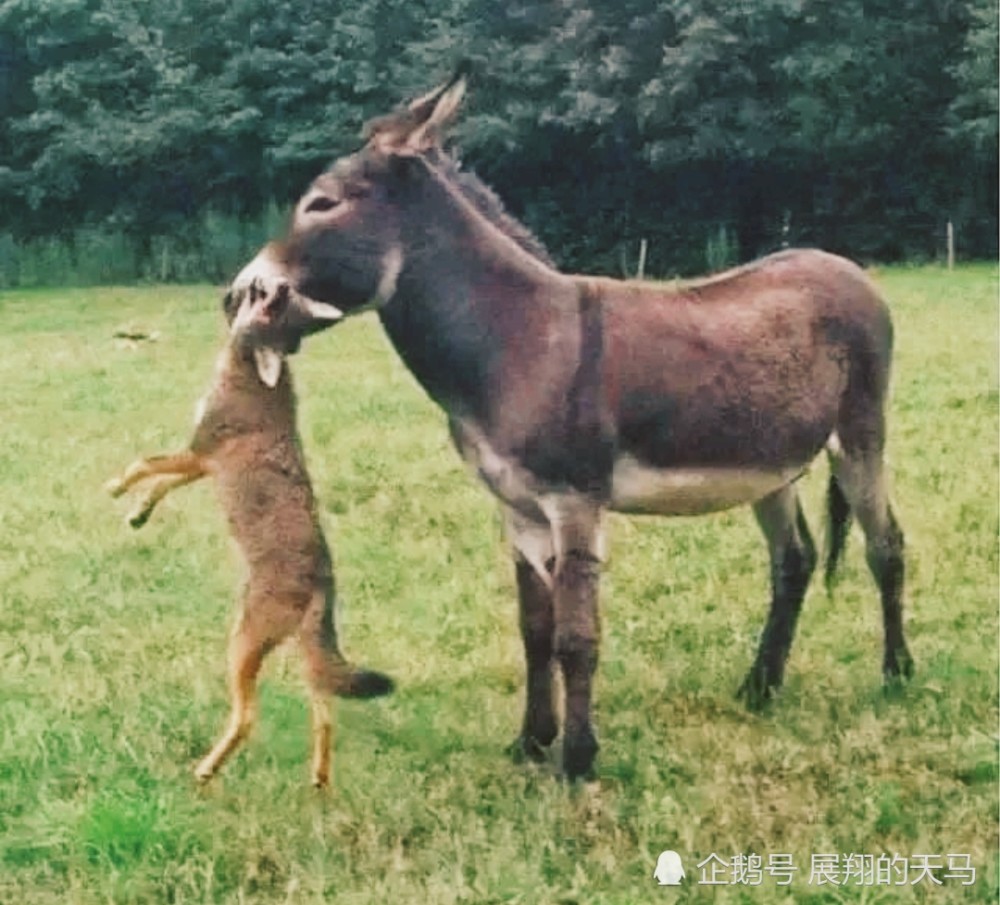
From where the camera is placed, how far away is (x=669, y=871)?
3.73 meters

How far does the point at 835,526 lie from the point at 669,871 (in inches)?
68.7

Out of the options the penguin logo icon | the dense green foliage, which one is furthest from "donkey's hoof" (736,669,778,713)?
the dense green foliage

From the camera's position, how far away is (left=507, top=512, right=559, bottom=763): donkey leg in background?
14.2 ft

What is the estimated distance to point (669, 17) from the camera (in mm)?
12656

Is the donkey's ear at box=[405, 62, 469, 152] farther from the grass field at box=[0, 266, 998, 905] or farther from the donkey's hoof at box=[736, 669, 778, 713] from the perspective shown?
the donkey's hoof at box=[736, 669, 778, 713]

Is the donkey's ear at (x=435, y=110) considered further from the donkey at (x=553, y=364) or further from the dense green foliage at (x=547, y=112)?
the dense green foliage at (x=547, y=112)

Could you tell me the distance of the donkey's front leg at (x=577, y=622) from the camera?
412cm

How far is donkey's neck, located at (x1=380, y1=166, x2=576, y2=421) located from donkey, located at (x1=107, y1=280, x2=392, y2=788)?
272mm

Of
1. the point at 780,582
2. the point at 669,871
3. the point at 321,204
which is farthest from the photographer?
the point at 780,582

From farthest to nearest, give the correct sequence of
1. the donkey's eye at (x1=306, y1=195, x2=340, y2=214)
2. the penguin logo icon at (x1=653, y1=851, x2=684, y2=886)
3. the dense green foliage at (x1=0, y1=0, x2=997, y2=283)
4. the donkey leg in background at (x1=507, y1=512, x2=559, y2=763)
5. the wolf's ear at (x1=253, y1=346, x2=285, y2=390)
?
the dense green foliage at (x1=0, y1=0, x2=997, y2=283) < the donkey leg in background at (x1=507, y1=512, x2=559, y2=763) < the donkey's eye at (x1=306, y1=195, x2=340, y2=214) < the wolf's ear at (x1=253, y1=346, x2=285, y2=390) < the penguin logo icon at (x1=653, y1=851, x2=684, y2=886)

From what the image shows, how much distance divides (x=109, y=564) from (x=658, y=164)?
6.87 metres

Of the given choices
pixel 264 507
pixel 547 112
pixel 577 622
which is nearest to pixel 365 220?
pixel 264 507

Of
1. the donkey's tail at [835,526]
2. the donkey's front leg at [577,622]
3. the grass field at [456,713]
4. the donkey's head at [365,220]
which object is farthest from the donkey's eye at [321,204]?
the donkey's tail at [835,526]

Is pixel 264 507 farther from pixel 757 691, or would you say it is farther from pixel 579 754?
pixel 757 691
